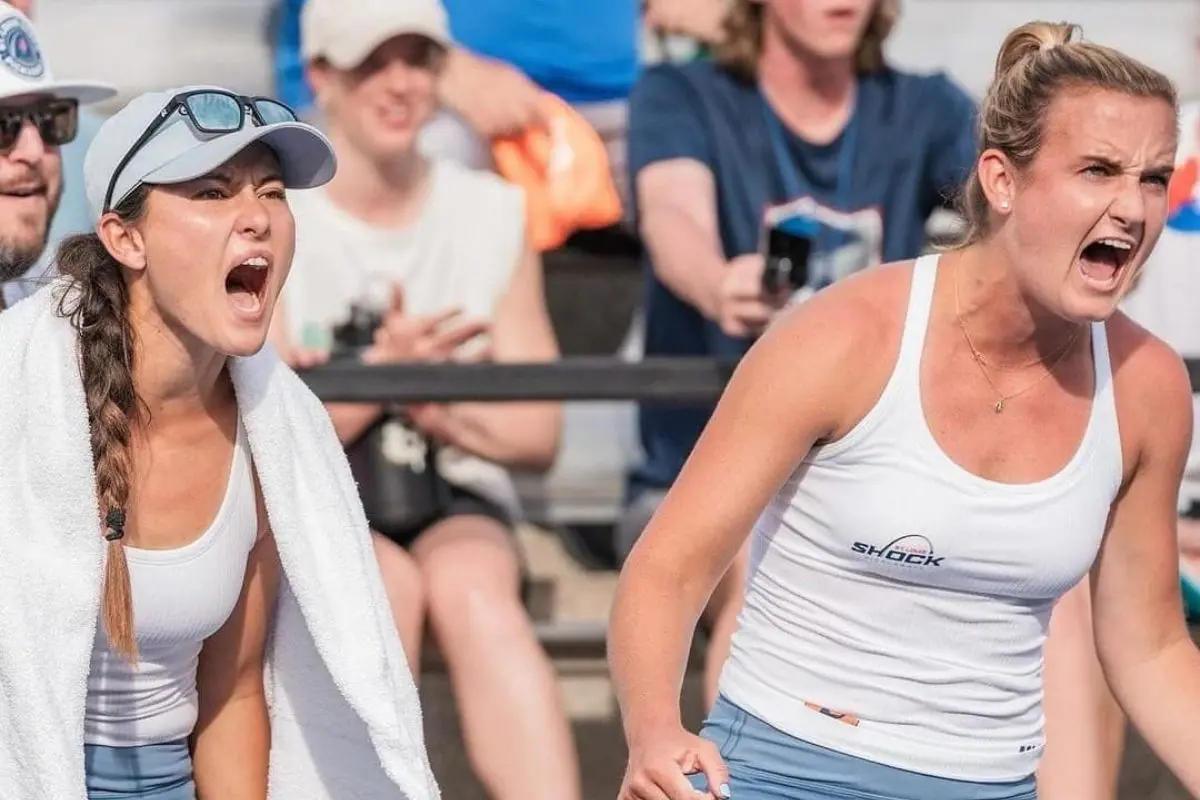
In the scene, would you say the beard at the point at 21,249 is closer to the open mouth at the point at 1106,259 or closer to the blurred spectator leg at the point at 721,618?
the blurred spectator leg at the point at 721,618

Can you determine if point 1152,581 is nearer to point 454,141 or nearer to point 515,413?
point 515,413

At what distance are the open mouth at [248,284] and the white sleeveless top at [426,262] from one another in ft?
4.22

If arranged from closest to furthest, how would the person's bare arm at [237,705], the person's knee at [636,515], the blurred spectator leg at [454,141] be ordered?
the person's bare arm at [237,705], the person's knee at [636,515], the blurred spectator leg at [454,141]

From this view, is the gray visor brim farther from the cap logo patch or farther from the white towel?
the cap logo patch

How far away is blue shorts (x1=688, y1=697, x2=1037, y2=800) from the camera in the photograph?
2465 millimetres

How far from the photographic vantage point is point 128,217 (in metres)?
2.50

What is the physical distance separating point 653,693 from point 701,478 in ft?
0.85

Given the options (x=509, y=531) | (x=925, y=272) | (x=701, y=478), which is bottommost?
(x=509, y=531)

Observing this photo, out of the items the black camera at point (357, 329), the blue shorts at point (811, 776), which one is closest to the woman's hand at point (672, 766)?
the blue shorts at point (811, 776)

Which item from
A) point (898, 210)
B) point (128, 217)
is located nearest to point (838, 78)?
point (898, 210)

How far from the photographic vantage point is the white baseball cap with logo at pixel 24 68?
3074 millimetres

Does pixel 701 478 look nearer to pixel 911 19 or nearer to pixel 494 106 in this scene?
pixel 494 106

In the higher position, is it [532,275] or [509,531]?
[532,275]

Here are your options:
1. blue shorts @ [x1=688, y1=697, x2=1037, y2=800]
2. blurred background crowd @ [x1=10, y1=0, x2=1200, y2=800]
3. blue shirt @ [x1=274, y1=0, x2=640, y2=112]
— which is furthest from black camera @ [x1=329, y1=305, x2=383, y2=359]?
blue shorts @ [x1=688, y1=697, x2=1037, y2=800]
